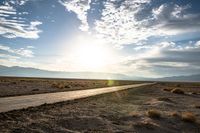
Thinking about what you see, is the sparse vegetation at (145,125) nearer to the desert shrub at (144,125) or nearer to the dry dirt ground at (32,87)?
the desert shrub at (144,125)

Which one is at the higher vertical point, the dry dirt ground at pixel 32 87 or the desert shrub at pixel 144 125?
the dry dirt ground at pixel 32 87

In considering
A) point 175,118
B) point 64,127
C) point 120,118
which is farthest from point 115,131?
point 175,118

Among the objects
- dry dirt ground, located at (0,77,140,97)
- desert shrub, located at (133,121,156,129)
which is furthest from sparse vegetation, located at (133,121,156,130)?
dry dirt ground, located at (0,77,140,97)

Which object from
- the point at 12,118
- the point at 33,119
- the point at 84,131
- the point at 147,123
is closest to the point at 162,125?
the point at 147,123

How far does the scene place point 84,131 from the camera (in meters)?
14.3

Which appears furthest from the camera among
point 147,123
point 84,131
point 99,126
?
point 147,123

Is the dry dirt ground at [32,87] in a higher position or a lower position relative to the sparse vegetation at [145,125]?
higher

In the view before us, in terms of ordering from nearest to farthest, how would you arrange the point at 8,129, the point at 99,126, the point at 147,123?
the point at 8,129 < the point at 99,126 < the point at 147,123

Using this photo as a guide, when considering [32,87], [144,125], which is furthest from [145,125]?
[32,87]

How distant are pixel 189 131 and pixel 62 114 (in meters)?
8.18

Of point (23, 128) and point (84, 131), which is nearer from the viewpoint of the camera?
point (23, 128)

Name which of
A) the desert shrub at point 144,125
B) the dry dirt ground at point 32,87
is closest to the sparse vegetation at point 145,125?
the desert shrub at point 144,125

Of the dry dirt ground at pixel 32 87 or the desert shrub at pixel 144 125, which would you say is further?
the dry dirt ground at pixel 32 87

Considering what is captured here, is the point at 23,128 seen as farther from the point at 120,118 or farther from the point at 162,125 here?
the point at 162,125
